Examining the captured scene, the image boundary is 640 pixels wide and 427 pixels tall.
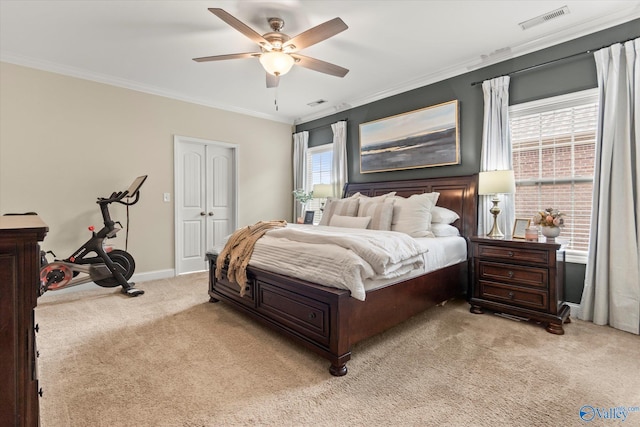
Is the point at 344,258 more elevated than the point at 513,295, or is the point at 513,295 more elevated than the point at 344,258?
the point at 344,258

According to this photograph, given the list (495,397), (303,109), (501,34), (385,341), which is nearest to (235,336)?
(385,341)

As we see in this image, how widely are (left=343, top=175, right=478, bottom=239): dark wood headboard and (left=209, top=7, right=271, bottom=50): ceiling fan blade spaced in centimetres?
250

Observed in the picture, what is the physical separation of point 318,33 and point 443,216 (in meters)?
2.34

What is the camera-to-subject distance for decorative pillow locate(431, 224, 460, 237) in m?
3.42

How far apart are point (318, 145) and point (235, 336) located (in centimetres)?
405

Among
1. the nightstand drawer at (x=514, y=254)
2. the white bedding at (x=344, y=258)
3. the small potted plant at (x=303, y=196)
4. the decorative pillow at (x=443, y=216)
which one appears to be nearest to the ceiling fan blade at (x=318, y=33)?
the white bedding at (x=344, y=258)

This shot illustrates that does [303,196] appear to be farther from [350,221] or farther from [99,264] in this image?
[99,264]

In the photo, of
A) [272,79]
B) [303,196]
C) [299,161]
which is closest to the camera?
[272,79]

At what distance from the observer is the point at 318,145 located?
5809 millimetres

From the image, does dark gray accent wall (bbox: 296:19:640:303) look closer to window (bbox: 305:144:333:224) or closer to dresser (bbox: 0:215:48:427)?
window (bbox: 305:144:333:224)

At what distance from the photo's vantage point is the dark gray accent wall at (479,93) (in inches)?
116

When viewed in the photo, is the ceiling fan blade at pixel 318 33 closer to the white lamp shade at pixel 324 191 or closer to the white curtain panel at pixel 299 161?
the white lamp shade at pixel 324 191

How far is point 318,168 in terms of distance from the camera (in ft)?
19.1

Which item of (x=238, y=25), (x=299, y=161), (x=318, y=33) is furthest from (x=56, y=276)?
(x=299, y=161)
